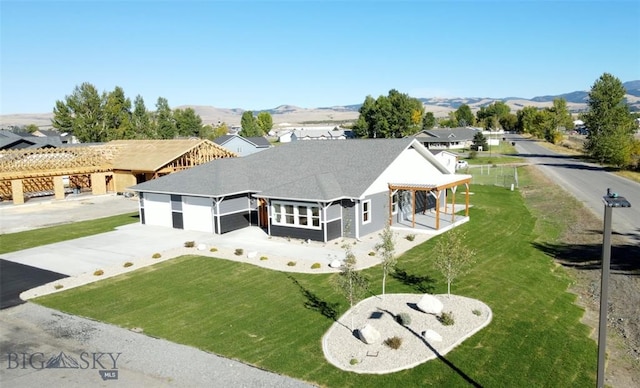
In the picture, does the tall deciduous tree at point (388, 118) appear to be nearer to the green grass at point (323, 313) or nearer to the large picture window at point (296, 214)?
the large picture window at point (296, 214)

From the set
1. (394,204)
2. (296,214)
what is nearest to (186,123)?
(394,204)

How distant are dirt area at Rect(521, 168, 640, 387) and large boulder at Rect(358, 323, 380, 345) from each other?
21.7ft

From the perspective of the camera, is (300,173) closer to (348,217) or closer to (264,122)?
(348,217)

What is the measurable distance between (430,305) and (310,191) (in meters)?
12.8

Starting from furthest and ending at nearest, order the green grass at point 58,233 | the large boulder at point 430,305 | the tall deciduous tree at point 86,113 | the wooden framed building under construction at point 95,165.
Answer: the tall deciduous tree at point 86,113 < the wooden framed building under construction at point 95,165 < the green grass at point 58,233 < the large boulder at point 430,305

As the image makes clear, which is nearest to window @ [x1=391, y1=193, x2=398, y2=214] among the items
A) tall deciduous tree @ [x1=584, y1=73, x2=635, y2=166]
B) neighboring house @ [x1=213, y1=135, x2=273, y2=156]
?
tall deciduous tree @ [x1=584, y1=73, x2=635, y2=166]

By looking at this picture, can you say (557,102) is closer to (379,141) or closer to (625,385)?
(379,141)

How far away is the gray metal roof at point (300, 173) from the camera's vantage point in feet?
96.1

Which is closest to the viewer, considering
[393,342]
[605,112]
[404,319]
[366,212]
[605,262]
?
[605,262]

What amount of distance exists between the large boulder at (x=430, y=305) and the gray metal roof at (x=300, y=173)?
11.0 metres

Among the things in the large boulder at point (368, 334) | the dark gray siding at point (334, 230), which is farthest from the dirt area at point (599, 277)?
the dark gray siding at point (334, 230)

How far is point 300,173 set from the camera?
3381 centimetres

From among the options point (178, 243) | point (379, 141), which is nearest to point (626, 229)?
point (379, 141)

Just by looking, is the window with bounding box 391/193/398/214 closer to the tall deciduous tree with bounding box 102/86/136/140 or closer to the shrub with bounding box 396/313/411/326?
the shrub with bounding box 396/313/411/326
